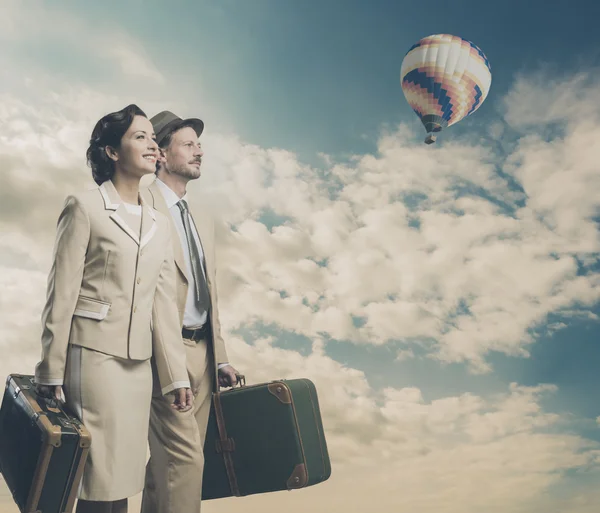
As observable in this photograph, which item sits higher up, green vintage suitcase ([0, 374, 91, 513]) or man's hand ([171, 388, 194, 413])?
man's hand ([171, 388, 194, 413])

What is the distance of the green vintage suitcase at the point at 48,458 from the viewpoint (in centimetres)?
289

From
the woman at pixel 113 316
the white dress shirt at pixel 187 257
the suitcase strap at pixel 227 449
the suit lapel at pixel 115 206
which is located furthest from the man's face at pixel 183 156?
the suitcase strap at pixel 227 449

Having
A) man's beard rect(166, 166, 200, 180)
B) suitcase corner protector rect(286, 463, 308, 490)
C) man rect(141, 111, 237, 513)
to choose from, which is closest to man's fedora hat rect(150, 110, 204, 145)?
man rect(141, 111, 237, 513)

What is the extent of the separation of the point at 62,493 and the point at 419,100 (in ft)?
43.7

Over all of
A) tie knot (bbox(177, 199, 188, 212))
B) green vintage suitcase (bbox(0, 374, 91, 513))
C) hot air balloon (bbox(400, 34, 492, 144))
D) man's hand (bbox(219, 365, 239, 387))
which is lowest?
green vintage suitcase (bbox(0, 374, 91, 513))

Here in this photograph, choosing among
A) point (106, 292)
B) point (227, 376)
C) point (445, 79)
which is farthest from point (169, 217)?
point (445, 79)

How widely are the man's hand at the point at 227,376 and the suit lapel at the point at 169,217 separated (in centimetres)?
56

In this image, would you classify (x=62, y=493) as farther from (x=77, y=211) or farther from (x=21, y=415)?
(x=77, y=211)

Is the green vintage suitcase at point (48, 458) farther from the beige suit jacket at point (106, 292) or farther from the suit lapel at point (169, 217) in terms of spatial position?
→ the suit lapel at point (169, 217)

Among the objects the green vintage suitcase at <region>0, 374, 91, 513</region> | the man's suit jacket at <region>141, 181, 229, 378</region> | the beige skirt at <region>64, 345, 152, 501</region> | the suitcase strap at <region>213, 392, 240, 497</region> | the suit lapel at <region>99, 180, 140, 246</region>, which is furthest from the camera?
the suitcase strap at <region>213, 392, 240, 497</region>

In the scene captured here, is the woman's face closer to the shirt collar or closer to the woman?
the woman

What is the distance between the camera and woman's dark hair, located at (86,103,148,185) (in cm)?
339

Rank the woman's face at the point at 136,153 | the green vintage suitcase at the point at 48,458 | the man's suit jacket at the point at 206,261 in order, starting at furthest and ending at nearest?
1. the man's suit jacket at the point at 206,261
2. the woman's face at the point at 136,153
3. the green vintage suitcase at the point at 48,458

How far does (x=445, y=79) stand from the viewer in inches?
575
